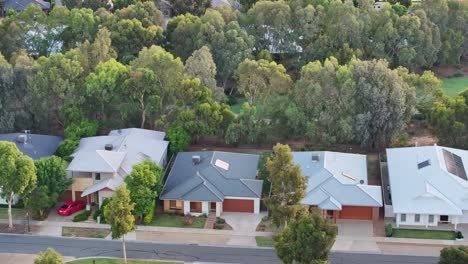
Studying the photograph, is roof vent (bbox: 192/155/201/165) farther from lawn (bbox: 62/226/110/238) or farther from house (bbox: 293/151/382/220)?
lawn (bbox: 62/226/110/238)

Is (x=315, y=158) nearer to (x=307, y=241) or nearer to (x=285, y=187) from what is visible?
(x=285, y=187)

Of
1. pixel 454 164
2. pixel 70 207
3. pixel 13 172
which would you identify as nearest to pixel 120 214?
pixel 13 172

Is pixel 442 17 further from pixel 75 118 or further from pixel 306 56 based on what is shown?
pixel 75 118

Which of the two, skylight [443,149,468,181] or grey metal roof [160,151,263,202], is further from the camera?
skylight [443,149,468,181]

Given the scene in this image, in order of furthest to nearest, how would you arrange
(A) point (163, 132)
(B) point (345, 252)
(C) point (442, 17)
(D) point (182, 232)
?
(C) point (442, 17)
(A) point (163, 132)
(D) point (182, 232)
(B) point (345, 252)

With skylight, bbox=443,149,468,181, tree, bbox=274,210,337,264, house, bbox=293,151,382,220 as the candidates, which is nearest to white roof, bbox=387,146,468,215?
skylight, bbox=443,149,468,181

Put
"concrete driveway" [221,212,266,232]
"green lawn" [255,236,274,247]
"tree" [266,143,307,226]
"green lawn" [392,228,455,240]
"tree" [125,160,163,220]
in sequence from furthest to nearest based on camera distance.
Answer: "concrete driveway" [221,212,266,232] < "tree" [125,160,163,220] < "green lawn" [392,228,455,240] < "green lawn" [255,236,274,247] < "tree" [266,143,307,226]

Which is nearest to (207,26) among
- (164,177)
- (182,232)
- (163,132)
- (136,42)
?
(136,42)
